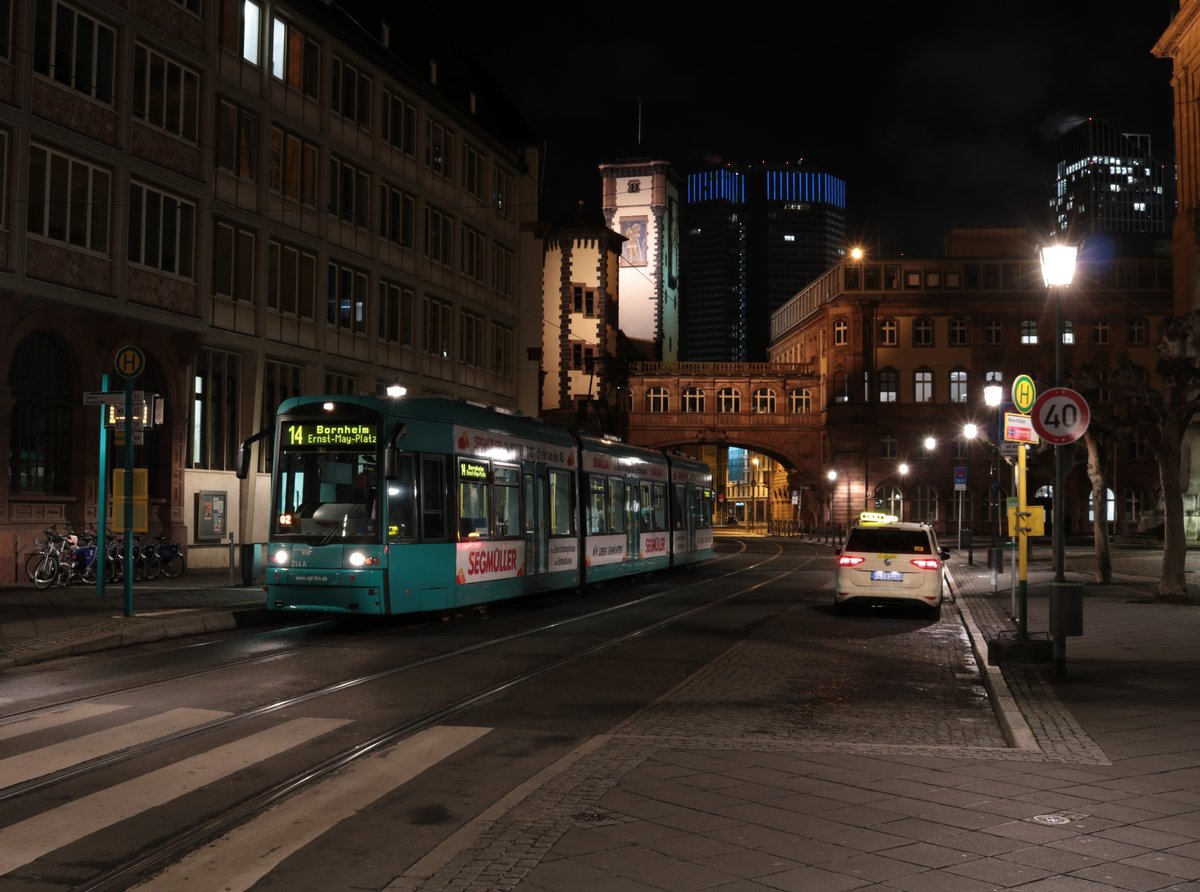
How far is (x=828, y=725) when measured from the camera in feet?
33.8

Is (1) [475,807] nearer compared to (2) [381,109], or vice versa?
(1) [475,807]

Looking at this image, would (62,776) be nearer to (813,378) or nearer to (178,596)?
(178,596)

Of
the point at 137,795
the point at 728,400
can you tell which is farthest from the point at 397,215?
the point at 728,400

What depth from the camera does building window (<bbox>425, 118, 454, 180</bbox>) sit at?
142 feet

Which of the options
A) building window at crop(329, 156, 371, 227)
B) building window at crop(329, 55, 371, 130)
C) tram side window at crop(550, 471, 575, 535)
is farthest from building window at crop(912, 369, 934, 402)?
tram side window at crop(550, 471, 575, 535)

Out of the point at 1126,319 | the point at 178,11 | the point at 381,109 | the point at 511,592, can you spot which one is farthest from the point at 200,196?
the point at 1126,319

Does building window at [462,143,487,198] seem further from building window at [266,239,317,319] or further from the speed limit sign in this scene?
the speed limit sign

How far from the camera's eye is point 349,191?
38.2 m

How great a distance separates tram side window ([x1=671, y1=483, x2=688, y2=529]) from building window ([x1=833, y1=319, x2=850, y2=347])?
53.9 m

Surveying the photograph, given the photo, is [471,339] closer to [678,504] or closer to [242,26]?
[678,504]

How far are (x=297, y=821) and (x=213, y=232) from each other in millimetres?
26495

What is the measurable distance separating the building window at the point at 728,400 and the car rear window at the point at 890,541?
221ft

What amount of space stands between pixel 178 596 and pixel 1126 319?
77.5 meters

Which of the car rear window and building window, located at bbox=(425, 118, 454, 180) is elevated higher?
building window, located at bbox=(425, 118, 454, 180)
